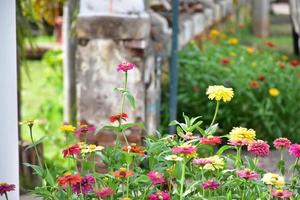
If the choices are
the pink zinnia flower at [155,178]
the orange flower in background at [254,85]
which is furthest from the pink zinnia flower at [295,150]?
the orange flower in background at [254,85]

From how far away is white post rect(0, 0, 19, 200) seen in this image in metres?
2.59

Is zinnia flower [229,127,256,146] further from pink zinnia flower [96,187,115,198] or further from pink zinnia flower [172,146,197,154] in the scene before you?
pink zinnia flower [96,187,115,198]

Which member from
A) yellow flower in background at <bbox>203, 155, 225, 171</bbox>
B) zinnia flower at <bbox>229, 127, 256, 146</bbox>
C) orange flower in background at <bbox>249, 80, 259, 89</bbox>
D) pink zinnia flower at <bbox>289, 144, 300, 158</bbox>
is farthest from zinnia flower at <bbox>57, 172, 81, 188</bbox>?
orange flower in background at <bbox>249, 80, 259, 89</bbox>

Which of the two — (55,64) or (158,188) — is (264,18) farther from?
(158,188)

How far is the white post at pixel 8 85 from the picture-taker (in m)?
2.59

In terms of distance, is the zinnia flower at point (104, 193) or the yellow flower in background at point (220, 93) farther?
the yellow flower in background at point (220, 93)

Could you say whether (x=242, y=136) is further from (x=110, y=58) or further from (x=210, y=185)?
(x=110, y=58)

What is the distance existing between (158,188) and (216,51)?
15.7 ft

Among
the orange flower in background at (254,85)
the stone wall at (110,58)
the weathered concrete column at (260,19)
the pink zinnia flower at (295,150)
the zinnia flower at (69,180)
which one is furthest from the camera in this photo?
the weathered concrete column at (260,19)

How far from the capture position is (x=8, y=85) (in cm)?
260

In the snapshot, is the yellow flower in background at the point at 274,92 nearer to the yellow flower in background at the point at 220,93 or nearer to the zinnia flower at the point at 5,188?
the yellow flower in background at the point at 220,93

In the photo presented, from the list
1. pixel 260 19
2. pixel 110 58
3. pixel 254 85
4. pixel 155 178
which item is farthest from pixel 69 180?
pixel 260 19

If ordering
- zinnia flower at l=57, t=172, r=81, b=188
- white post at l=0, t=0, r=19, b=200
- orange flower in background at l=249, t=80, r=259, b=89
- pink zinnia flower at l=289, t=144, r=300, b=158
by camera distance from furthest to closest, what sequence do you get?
orange flower in background at l=249, t=80, r=259, b=89 → pink zinnia flower at l=289, t=144, r=300, b=158 → white post at l=0, t=0, r=19, b=200 → zinnia flower at l=57, t=172, r=81, b=188

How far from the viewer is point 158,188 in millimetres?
2977
